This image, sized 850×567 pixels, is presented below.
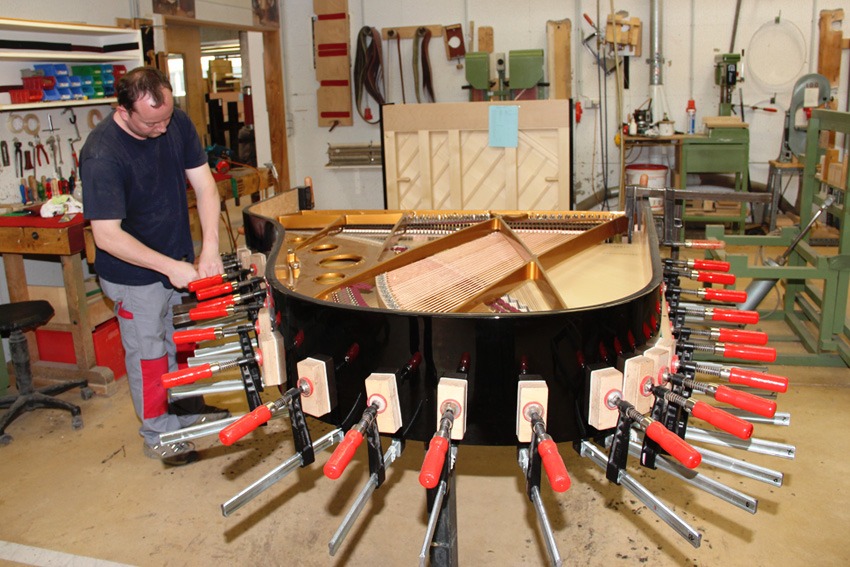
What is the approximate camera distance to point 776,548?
9.31ft

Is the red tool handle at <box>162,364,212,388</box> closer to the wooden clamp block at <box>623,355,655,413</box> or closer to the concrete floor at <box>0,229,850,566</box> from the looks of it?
the wooden clamp block at <box>623,355,655,413</box>

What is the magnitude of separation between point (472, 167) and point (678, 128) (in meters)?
3.47

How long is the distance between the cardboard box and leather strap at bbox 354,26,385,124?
441 cm

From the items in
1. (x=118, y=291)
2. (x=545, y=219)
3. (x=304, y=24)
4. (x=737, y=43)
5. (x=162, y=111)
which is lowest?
(x=118, y=291)

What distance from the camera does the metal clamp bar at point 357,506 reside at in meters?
1.39

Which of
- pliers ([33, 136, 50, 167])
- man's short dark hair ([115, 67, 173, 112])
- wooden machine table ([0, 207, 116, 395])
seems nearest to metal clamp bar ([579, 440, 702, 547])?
man's short dark hair ([115, 67, 173, 112])

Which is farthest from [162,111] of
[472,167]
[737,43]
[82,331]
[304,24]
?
[737,43]

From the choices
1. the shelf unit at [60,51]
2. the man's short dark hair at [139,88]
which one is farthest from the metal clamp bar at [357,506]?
the shelf unit at [60,51]

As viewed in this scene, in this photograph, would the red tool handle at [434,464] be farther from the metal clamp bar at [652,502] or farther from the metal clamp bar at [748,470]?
the metal clamp bar at [748,470]

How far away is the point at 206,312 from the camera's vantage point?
7.27 ft

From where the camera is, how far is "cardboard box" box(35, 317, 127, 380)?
4.55 meters

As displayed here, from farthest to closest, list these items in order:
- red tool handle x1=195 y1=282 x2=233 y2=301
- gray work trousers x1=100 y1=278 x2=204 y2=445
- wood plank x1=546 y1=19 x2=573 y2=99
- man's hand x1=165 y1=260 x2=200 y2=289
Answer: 1. wood plank x1=546 y1=19 x2=573 y2=99
2. gray work trousers x1=100 y1=278 x2=204 y2=445
3. man's hand x1=165 y1=260 x2=200 y2=289
4. red tool handle x1=195 y1=282 x2=233 y2=301

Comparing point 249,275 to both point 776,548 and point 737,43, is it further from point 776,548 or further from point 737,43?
point 737,43

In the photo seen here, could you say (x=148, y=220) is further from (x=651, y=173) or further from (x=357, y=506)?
(x=651, y=173)
